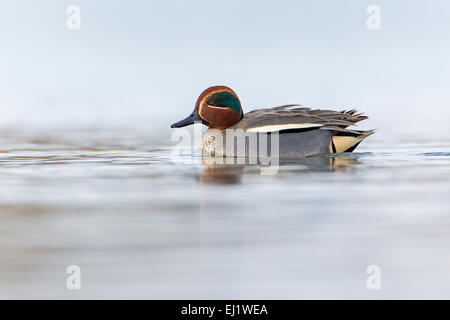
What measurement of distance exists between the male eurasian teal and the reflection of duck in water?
11.0 inches

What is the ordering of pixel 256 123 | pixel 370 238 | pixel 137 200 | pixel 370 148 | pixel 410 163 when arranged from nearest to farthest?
pixel 370 238 → pixel 137 200 → pixel 410 163 → pixel 256 123 → pixel 370 148

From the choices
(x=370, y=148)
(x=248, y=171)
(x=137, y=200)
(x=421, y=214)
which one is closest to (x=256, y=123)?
(x=248, y=171)

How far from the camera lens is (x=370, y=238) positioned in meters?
4.89

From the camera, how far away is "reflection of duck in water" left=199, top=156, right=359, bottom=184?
7812mm

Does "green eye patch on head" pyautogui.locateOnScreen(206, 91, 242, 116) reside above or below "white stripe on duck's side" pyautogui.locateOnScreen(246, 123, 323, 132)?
above

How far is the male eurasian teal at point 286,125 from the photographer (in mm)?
9961

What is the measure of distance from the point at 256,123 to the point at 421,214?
460cm

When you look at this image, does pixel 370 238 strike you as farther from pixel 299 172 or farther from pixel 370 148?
pixel 370 148
